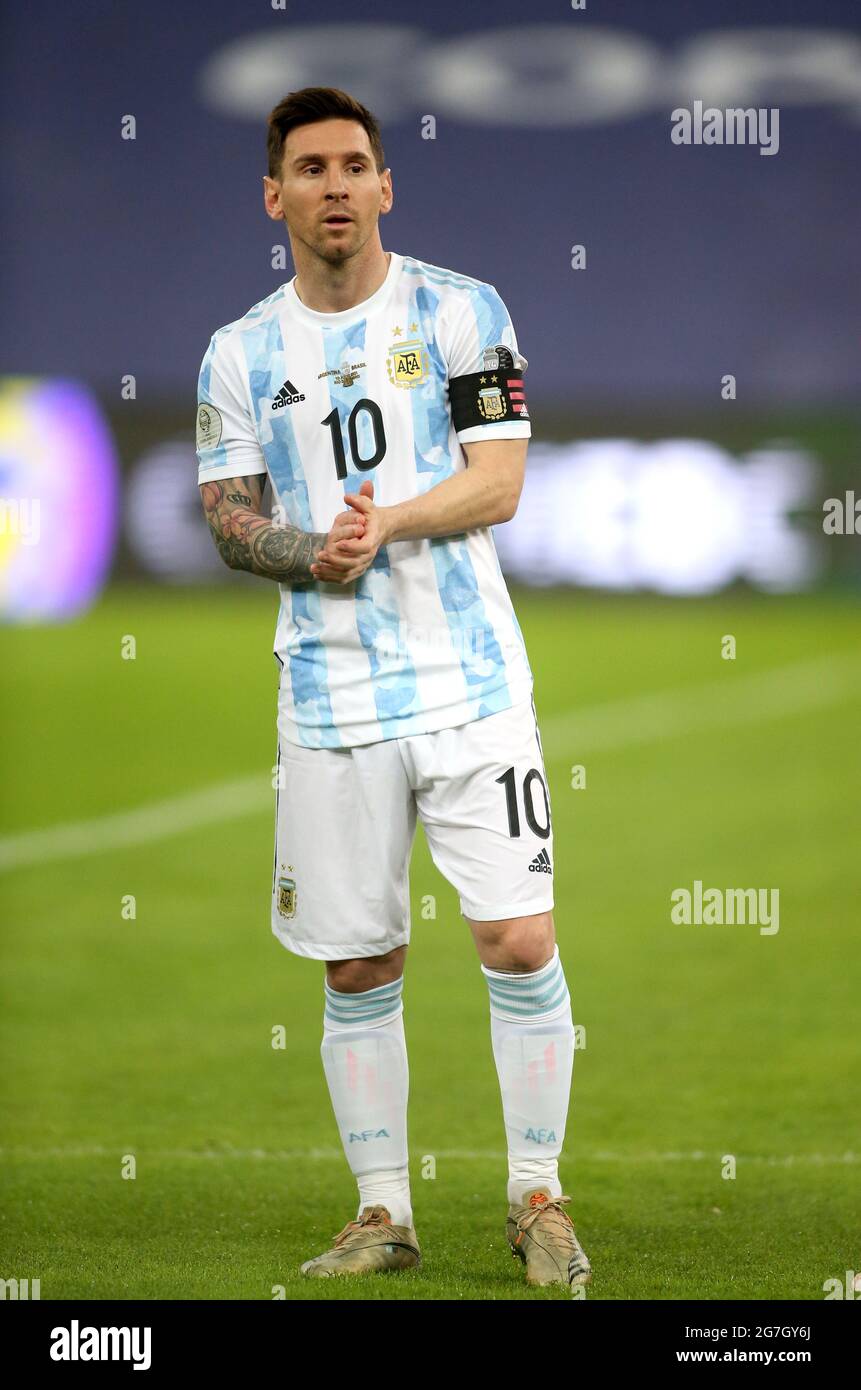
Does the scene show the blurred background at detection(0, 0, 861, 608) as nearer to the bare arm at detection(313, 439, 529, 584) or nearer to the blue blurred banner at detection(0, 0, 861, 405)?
the blue blurred banner at detection(0, 0, 861, 405)

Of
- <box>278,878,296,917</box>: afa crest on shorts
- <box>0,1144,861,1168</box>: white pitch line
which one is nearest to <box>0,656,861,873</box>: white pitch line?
<box>0,1144,861,1168</box>: white pitch line

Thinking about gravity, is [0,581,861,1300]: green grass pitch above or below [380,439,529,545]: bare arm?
below

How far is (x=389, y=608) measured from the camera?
9.81ft

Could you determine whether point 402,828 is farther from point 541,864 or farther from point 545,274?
point 545,274

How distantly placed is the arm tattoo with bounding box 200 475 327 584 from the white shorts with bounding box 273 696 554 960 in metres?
0.34

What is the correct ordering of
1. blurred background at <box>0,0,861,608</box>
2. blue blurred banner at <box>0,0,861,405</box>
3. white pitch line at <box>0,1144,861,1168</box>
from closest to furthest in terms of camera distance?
1. white pitch line at <box>0,1144,861,1168</box>
2. blue blurred banner at <box>0,0,861,405</box>
3. blurred background at <box>0,0,861,608</box>

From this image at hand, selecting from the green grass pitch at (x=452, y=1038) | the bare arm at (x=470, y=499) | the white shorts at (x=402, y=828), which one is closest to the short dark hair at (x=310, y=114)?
the bare arm at (x=470, y=499)

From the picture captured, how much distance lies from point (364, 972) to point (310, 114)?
152 cm

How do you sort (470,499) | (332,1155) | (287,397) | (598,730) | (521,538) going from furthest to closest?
(521,538), (598,730), (332,1155), (287,397), (470,499)

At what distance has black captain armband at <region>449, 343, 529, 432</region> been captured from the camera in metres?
2.95

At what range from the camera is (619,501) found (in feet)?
47.9

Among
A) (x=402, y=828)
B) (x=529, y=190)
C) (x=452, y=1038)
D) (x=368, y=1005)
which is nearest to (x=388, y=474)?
(x=402, y=828)

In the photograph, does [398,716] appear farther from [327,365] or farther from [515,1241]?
[515,1241]

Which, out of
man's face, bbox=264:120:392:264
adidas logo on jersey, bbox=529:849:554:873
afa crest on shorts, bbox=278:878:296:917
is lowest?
afa crest on shorts, bbox=278:878:296:917
